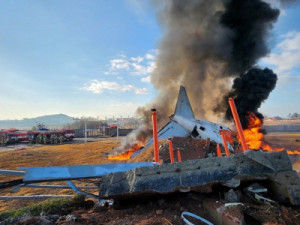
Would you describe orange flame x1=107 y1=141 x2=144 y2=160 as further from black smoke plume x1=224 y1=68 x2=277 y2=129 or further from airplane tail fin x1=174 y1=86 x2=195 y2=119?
black smoke plume x1=224 y1=68 x2=277 y2=129

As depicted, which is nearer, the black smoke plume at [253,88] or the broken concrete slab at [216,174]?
the broken concrete slab at [216,174]

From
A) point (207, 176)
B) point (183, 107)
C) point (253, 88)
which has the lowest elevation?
point (207, 176)

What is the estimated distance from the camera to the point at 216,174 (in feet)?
9.96

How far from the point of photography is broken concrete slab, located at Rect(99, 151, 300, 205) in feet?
9.60

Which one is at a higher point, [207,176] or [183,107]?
[183,107]

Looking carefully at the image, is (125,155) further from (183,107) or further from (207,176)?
(207,176)

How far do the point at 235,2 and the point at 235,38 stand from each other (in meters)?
4.75

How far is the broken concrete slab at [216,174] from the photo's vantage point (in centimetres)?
292

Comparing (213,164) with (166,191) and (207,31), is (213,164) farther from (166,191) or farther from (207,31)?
(207,31)

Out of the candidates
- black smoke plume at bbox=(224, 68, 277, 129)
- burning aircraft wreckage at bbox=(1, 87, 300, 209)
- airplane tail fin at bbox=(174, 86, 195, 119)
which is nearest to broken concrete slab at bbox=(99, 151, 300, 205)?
burning aircraft wreckage at bbox=(1, 87, 300, 209)

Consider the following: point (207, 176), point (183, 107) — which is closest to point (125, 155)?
point (183, 107)

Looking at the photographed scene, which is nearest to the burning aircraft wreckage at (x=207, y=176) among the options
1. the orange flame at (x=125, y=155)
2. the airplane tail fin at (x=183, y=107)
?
the airplane tail fin at (x=183, y=107)

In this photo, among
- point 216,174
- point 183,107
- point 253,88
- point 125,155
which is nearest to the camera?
point 216,174

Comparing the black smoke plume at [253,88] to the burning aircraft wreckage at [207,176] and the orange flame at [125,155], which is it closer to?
the orange flame at [125,155]
